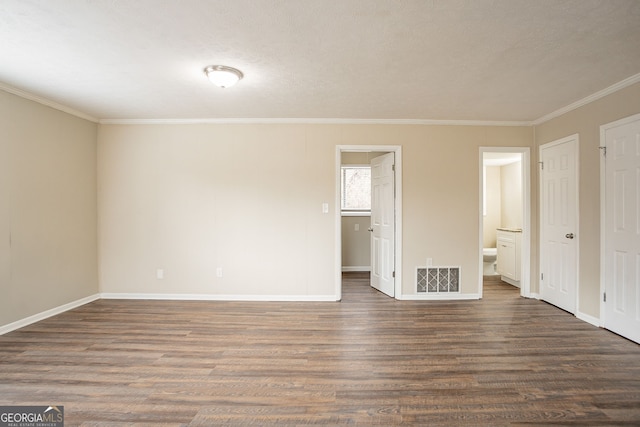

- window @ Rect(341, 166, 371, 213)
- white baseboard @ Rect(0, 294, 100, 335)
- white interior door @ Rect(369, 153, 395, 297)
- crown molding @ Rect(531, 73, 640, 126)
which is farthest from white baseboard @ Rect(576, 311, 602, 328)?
white baseboard @ Rect(0, 294, 100, 335)

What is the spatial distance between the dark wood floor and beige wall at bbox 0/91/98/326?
40cm

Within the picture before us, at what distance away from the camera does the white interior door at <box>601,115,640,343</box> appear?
2912mm

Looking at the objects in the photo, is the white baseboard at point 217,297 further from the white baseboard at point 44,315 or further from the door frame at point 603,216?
the door frame at point 603,216

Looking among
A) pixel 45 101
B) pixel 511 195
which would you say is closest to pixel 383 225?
pixel 511 195

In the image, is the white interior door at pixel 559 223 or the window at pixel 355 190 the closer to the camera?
the white interior door at pixel 559 223

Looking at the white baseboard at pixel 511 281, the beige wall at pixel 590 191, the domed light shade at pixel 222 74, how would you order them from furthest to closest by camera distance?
1. the white baseboard at pixel 511 281
2. the beige wall at pixel 590 191
3. the domed light shade at pixel 222 74

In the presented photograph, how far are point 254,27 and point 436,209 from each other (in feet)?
10.9

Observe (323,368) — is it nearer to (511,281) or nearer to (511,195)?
(511,281)

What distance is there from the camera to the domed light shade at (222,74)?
2.74 metres

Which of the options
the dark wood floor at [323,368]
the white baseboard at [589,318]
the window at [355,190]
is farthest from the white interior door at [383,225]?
the white baseboard at [589,318]

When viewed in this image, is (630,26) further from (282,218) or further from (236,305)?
(236,305)

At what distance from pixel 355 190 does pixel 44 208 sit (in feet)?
16.2

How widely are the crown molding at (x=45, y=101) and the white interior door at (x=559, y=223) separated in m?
6.29

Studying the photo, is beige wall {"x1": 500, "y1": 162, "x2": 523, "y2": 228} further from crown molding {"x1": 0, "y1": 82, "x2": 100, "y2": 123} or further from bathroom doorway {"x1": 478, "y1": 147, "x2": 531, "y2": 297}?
crown molding {"x1": 0, "y1": 82, "x2": 100, "y2": 123}
